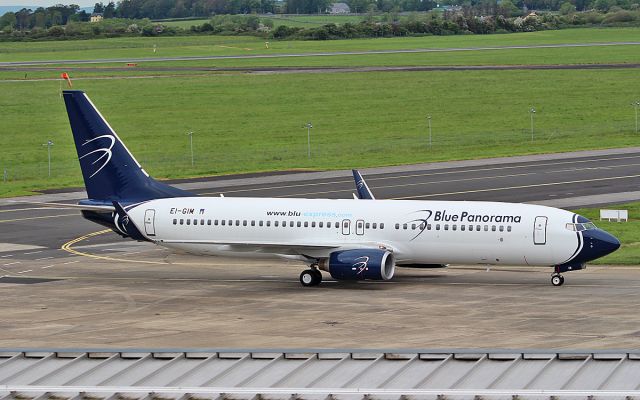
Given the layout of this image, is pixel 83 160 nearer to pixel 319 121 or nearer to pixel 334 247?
pixel 334 247

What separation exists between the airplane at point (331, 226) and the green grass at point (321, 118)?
116ft

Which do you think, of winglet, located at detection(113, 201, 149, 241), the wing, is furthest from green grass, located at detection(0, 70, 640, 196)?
the wing

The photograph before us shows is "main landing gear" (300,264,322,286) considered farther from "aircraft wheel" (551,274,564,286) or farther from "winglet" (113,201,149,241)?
"aircraft wheel" (551,274,564,286)

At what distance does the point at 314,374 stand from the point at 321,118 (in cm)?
12063

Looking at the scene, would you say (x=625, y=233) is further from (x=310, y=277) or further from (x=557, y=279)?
(x=310, y=277)

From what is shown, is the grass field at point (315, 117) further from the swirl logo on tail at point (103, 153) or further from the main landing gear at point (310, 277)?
the main landing gear at point (310, 277)

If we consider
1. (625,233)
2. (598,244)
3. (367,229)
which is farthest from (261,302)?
(625,233)

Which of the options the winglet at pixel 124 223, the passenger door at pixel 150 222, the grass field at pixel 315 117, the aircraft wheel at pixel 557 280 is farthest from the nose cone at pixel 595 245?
the grass field at pixel 315 117

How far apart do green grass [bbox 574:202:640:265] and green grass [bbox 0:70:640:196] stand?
1255 inches

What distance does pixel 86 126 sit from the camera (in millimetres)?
68375

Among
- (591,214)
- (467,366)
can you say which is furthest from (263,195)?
(467,366)

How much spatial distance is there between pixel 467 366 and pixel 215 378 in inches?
228

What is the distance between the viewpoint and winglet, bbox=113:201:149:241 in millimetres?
65625

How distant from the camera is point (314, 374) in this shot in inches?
1166
